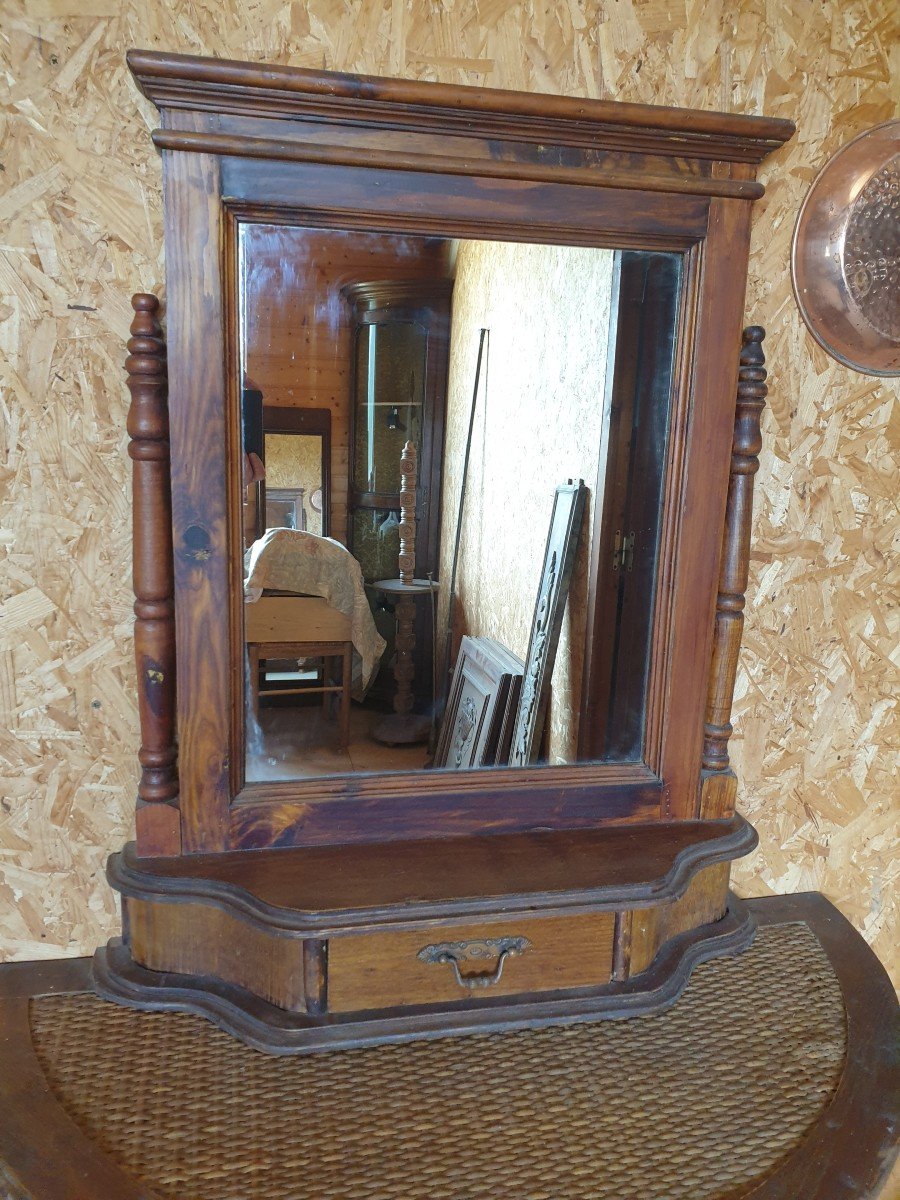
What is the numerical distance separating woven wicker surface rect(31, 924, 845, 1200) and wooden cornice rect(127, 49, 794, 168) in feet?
3.24

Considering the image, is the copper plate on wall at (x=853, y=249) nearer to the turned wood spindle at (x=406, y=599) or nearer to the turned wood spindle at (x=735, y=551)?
the turned wood spindle at (x=735, y=551)

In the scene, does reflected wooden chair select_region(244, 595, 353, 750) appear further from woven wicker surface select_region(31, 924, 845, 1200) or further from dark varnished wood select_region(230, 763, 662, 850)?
woven wicker surface select_region(31, 924, 845, 1200)

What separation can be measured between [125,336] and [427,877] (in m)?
0.70

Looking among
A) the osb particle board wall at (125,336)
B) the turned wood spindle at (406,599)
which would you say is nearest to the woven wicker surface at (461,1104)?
the osb particle board wall at (125,336)

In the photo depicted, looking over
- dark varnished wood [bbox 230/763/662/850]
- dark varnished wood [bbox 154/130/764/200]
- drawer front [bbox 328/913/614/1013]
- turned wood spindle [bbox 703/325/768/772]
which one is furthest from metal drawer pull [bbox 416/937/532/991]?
dark varnished wood [bbox 154/130/764/200]

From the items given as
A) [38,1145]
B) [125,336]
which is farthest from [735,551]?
[38,1145]

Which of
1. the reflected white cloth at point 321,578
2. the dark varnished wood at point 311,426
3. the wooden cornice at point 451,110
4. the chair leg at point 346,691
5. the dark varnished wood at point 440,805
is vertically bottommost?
the dark varnished wood at point 440,805

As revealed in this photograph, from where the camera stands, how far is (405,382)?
1021 millimetres

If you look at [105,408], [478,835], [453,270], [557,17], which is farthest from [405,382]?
[478,835]

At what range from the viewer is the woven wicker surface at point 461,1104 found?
2.54 ft

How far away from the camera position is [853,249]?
43.3 inches

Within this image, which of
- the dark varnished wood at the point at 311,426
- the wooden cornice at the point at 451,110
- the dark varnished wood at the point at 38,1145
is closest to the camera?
the dark varnished wood at the point at 38,1145

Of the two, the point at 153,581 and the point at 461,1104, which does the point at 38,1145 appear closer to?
the point at 461,1104

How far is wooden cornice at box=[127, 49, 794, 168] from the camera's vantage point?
0.86 m
